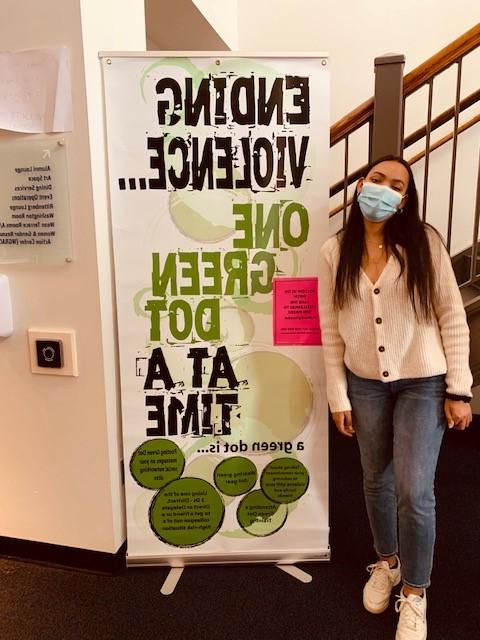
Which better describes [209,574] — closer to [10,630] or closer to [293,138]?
[10,630]

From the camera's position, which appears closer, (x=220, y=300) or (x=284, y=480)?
(x=220, y=300)

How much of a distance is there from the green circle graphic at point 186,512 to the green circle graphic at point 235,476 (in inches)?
1.6

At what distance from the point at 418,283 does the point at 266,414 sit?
28.5 inches

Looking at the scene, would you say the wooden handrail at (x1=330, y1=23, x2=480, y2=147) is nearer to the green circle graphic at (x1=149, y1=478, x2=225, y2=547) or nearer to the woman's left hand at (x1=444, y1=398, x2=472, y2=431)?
the woman's left hand at (x1=444, y1=398, x2=472, y2=431)

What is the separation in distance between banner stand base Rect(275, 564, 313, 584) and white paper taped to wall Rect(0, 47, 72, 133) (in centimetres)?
170

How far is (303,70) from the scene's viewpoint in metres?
1.65

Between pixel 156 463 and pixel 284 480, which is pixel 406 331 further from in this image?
pixel 156 463

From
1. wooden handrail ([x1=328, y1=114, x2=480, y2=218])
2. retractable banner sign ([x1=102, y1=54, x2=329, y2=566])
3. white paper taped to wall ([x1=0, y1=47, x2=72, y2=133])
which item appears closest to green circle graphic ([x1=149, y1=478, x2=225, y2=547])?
retractable banner sign ([x1=102, y1=54, x2=329, y2=566])

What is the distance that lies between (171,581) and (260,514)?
1.29 ft

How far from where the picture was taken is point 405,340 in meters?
1.49

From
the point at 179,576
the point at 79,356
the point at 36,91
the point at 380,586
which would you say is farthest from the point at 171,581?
the point at 36,91

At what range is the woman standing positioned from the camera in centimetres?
146

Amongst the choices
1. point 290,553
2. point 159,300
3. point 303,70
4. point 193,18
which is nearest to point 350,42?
point 193,18

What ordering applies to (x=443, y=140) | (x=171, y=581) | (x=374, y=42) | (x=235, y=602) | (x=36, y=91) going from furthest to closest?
(x=374, y=42) < (x=443, y=140) < (x=171, y=581) < (x=235, y=602) < (x=36, y=91)
